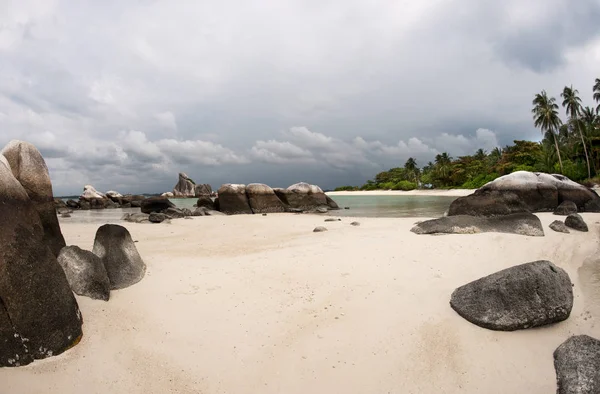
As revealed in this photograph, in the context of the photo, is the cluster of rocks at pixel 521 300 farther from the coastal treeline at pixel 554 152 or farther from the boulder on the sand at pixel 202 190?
the boulder on the sand at pixel 202 190

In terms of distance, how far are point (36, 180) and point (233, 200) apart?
26.9 m

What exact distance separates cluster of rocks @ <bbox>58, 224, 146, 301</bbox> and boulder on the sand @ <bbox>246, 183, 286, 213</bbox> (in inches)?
1073

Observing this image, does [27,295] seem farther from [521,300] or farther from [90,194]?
[90,194]

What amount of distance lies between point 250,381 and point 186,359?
3.46ft

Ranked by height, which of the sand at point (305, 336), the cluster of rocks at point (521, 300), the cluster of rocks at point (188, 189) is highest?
→ the cluster of rocks at point (188, 189)

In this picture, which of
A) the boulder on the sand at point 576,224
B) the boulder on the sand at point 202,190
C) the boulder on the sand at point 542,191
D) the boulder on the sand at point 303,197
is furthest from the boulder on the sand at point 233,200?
the boulder on the sand at point 202,190

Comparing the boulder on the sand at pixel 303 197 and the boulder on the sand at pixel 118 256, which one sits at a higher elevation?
the boulder on the sand at pixel 303 197

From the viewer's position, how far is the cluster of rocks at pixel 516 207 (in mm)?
11109

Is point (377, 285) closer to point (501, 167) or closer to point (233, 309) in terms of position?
point (233, 309)

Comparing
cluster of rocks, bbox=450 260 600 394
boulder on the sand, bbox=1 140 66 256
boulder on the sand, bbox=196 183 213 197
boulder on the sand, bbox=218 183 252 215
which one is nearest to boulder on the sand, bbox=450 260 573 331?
cluster of rocks, bbox=450 260 600 394

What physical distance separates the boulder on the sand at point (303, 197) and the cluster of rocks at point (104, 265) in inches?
1199

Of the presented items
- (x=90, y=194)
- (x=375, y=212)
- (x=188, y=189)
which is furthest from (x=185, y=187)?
(x=375, y=212)

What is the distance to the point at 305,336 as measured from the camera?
193 inches

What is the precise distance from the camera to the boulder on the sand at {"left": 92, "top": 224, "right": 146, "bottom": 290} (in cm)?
666
